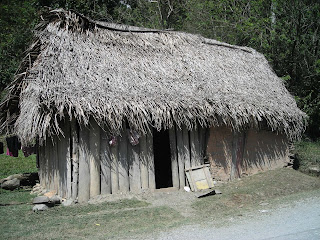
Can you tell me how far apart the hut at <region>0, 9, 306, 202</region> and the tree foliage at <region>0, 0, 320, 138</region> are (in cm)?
404

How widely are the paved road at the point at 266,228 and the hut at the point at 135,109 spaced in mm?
2828

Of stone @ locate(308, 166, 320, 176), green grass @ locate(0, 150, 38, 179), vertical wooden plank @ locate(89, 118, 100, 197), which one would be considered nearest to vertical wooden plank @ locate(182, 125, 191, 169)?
vertical wooden plank @ locate(89, 118, 100, 197)

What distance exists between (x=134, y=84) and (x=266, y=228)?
4.65 m

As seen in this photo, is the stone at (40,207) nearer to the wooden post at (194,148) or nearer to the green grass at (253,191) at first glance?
the green grass at (253,191)

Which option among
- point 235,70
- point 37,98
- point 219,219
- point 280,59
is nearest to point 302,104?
point 280,59

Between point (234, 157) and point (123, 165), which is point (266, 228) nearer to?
point (123, 165)

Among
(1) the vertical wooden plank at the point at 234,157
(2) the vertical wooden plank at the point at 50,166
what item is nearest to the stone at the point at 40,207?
(2) the vertical wooden plank at the point at 50,166

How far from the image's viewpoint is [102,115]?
7410 mm

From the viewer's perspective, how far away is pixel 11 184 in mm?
9695

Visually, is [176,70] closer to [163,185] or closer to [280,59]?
[163,185]

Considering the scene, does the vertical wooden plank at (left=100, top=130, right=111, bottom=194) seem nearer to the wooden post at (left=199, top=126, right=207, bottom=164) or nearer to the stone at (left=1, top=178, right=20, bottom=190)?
the wooden post at (left=199, top=126, right=207, bottom=164)

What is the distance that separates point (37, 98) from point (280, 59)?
11.8 meters

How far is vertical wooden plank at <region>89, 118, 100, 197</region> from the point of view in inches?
298

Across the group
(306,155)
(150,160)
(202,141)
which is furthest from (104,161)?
(306,155)
